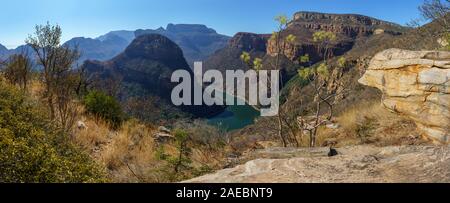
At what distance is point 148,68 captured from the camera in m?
128

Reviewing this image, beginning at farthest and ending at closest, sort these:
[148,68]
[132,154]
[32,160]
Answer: [148,68] → [132,154] → [32,160]

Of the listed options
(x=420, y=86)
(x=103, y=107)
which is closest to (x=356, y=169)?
(x=420, y=86)

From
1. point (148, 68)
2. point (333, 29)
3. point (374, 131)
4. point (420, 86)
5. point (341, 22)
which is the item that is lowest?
point (374, 131)

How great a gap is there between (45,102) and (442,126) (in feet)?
26.3

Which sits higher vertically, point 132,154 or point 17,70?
point 17,70

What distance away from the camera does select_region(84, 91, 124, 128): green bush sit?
1118 cm

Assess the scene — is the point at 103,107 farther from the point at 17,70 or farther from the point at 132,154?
the point at 132,154

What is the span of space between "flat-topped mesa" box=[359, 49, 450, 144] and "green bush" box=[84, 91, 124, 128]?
22.8ft

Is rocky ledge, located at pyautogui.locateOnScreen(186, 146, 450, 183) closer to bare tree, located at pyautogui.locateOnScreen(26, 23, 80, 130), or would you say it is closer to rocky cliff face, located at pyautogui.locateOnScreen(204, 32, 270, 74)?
bare tree, located at pyautogui.locateOnScreen(26, 23, 80, 130)

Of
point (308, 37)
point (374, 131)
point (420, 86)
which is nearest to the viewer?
point (420, 86)

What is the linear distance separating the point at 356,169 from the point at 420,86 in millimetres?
4652

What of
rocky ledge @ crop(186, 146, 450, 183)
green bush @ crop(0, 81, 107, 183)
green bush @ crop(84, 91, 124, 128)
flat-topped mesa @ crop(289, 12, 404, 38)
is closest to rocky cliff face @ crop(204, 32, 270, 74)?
flat-topped mesa @ crop(289, 12, 404, 38)
